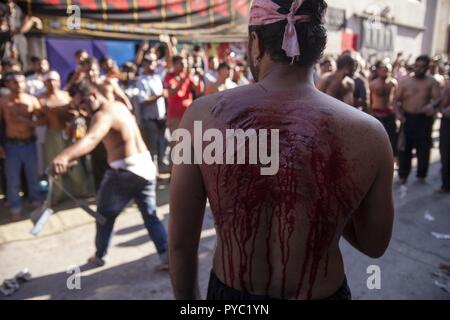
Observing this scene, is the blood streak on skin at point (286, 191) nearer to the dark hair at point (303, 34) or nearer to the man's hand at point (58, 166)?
the dark hair at point (303, 34)

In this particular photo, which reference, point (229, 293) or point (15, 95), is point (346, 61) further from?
point (229, 293)

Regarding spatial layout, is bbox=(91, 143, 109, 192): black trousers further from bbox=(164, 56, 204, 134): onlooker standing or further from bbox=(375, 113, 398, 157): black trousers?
bbox=(375, 113, 398, 157): black trousers

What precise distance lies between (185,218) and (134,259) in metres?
2.53

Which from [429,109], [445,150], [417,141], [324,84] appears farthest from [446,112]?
[324,84]

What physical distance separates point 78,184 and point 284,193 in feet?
15.1

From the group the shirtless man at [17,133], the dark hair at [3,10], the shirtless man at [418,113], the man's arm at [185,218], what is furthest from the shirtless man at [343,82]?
the dark hair at [3,10]

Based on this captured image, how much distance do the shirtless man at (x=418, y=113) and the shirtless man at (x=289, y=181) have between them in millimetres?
5073

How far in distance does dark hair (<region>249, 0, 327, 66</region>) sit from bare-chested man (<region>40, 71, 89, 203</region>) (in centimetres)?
418

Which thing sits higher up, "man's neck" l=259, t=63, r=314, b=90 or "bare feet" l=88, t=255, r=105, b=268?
"man's neck" l=259, t=63, r=314, b=90

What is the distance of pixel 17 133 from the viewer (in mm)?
4512

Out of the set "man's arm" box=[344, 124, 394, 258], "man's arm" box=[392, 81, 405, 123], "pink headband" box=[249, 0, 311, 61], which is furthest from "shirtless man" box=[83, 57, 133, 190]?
"man's arm" box=[392, 81, 405, 123]

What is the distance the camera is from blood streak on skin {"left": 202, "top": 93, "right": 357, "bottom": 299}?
1.20 m
